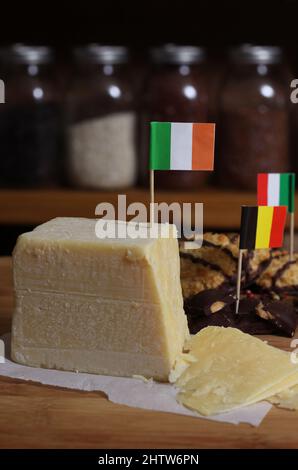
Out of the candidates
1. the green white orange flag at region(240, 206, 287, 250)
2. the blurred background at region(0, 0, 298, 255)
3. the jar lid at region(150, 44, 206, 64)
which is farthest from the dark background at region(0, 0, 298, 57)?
the green white orange flag at region(240, 206, 287, 250)

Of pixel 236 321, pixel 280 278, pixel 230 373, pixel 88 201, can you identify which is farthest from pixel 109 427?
pixel 88 201

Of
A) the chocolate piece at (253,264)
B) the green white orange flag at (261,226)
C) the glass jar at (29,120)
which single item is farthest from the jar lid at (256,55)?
the green white orange flag at (261,226)

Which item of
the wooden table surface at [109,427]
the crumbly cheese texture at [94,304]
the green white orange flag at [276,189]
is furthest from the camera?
the green white orange flag at [276,189]

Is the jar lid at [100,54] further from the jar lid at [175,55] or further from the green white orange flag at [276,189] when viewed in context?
the green white orange flag at [276,189]

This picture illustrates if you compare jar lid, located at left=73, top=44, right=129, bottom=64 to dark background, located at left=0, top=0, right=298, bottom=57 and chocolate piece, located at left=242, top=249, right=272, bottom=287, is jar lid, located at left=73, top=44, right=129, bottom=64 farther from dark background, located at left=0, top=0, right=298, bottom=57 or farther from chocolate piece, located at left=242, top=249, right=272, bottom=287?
chocolate piece, located at left=242, top=249, right=272, bottom=287

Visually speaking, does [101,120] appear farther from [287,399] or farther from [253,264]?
[287,399]

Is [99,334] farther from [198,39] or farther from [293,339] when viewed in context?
[198,39]
